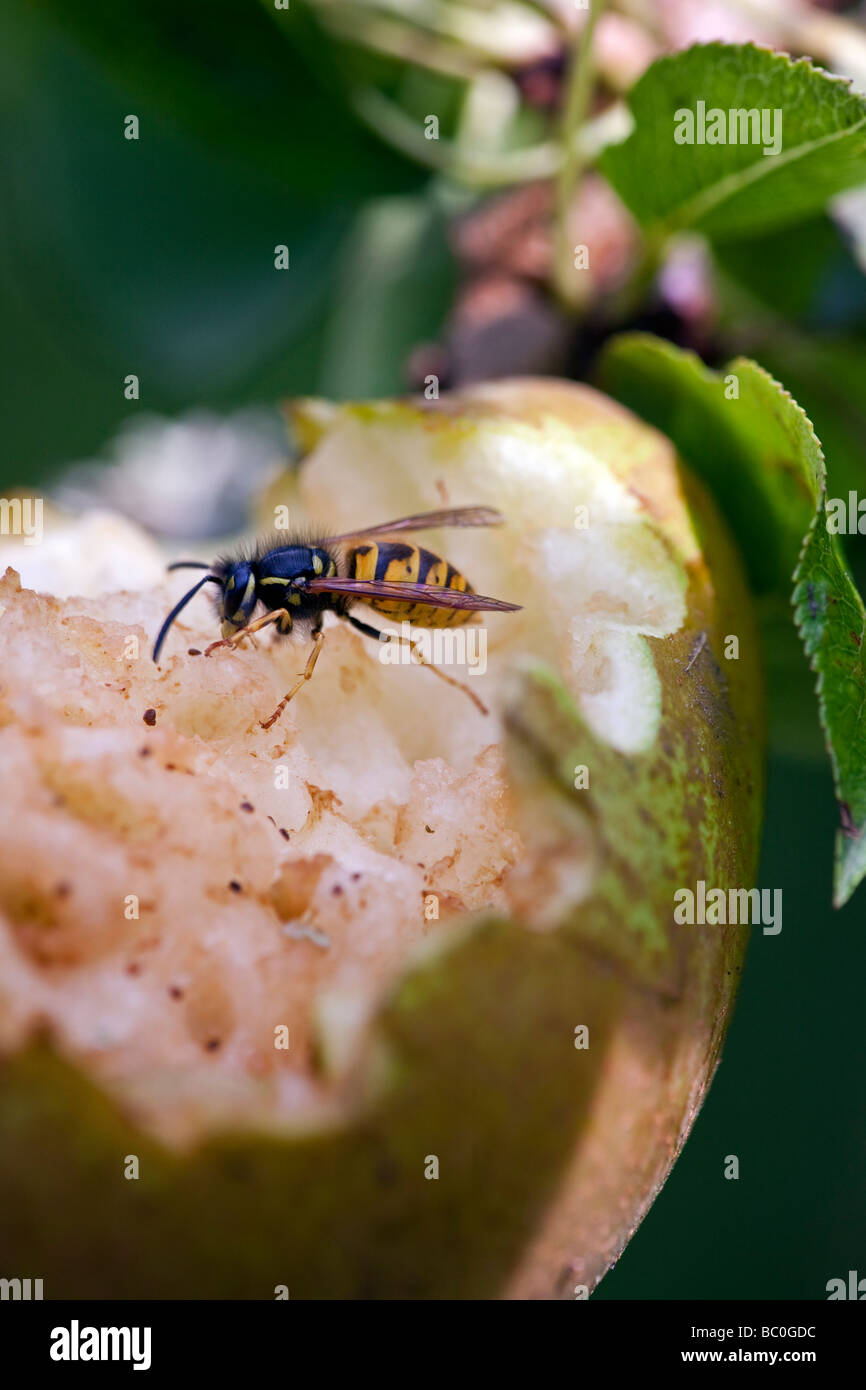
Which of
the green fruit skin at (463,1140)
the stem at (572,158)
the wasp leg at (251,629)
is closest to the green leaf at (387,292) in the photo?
the stem at (572,158)

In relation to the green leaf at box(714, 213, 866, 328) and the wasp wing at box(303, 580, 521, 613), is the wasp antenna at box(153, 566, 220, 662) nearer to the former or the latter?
the wasp wing at box(303, 580, 521, 613)

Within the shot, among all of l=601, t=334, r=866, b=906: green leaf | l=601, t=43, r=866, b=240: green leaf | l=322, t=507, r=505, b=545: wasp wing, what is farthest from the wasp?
l=601, t=43, r=866, b=240: green leaf

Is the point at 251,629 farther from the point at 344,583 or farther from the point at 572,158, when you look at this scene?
the point at 572,158

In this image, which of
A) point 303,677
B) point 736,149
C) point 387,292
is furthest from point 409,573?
point 387,292

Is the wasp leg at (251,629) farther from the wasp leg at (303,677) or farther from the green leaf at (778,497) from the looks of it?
the green leaf at (778,497)

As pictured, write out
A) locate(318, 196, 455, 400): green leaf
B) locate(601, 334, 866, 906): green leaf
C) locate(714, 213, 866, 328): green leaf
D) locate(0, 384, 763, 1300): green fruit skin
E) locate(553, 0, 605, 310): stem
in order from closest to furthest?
locate(0, 384, 763, 1300): green fruit skin → locate(601, 334, 866, 906): green leaf → locate(553, 0, 605, 310): stem → locate(714, 213, 866, 328): green leaf → locate(318, 196, 455, 400): green leaf

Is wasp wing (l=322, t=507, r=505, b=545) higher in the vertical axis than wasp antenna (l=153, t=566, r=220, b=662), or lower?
higher

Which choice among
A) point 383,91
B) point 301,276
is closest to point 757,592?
point 383,91
